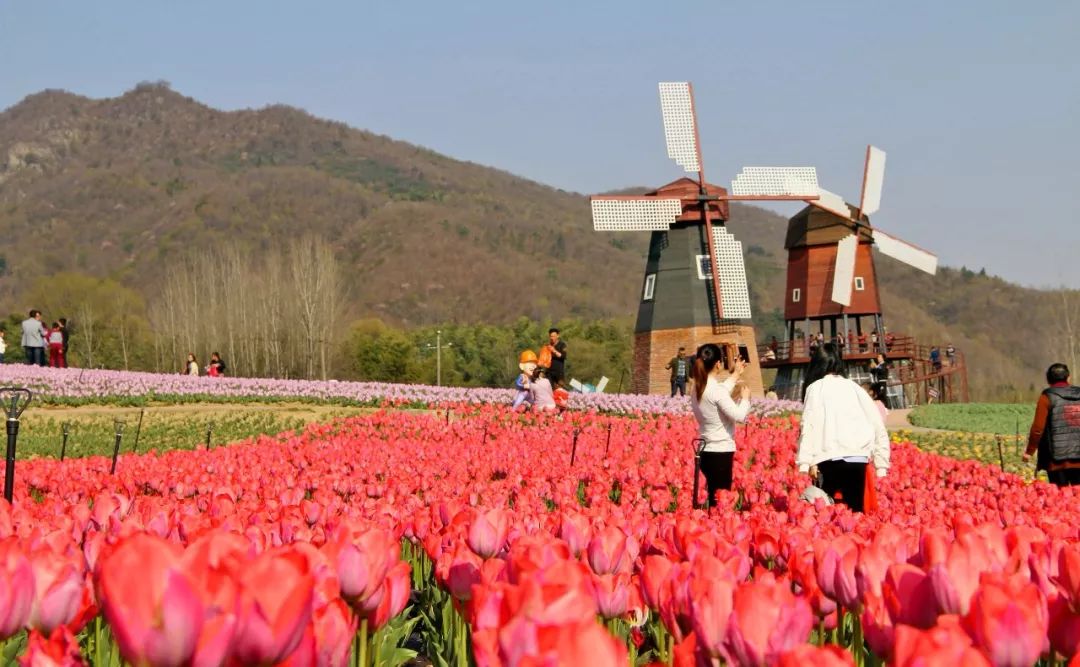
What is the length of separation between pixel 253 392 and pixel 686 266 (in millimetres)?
14286

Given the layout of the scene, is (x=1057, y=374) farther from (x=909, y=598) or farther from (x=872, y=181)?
(x=872, y=181)

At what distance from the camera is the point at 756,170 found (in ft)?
113

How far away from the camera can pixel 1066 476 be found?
32.1ft

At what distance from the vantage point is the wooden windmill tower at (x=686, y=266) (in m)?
32.1

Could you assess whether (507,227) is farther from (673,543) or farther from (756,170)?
(673,543)

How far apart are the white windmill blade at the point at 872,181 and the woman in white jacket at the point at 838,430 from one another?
29631 millimetres

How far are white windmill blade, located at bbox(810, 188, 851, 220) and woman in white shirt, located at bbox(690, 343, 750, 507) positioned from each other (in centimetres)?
2785

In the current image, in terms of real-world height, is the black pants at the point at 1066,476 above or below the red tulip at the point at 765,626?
below

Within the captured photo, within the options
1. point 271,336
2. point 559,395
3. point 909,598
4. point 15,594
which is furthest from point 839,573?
point 271,336

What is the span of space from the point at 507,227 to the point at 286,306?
134876 mm

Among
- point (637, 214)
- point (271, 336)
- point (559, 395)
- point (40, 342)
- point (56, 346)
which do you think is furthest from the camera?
point (271, 336)

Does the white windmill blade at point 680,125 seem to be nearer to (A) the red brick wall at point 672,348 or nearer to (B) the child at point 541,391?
(A) the red brick wall at point 672,348

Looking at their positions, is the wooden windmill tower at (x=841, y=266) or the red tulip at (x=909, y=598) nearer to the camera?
the red tulip at (x=909, y=598)

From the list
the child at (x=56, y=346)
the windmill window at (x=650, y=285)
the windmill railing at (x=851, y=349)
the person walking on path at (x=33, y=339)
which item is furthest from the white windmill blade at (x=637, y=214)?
the child at (x=56, y=346)
